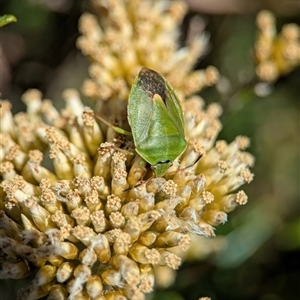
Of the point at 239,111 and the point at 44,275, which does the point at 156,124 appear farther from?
the point at 239,111

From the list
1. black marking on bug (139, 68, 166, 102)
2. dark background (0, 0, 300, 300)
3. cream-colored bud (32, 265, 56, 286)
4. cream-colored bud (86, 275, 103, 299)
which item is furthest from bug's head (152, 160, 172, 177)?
dark background (0, 0, 300, 300)

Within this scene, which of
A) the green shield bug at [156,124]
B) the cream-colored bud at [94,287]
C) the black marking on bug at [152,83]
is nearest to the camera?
the cream-colored bud at [94,287]

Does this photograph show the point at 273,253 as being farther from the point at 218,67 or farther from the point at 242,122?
the point at 218,67

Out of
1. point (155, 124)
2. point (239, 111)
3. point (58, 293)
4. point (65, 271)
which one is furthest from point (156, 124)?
point (239, 111)

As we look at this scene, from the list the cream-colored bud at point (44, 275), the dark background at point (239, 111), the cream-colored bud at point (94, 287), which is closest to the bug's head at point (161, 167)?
the cream-colored bud at point (94, 287)

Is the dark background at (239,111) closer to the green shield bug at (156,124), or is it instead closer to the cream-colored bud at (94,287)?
the green shield bug at (156,124)

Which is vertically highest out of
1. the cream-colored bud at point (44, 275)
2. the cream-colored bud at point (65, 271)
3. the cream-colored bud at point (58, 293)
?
the cream-colored bud at point (65, 271)

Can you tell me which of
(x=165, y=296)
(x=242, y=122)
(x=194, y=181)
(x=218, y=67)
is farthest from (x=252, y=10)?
(x=165, y=296)
